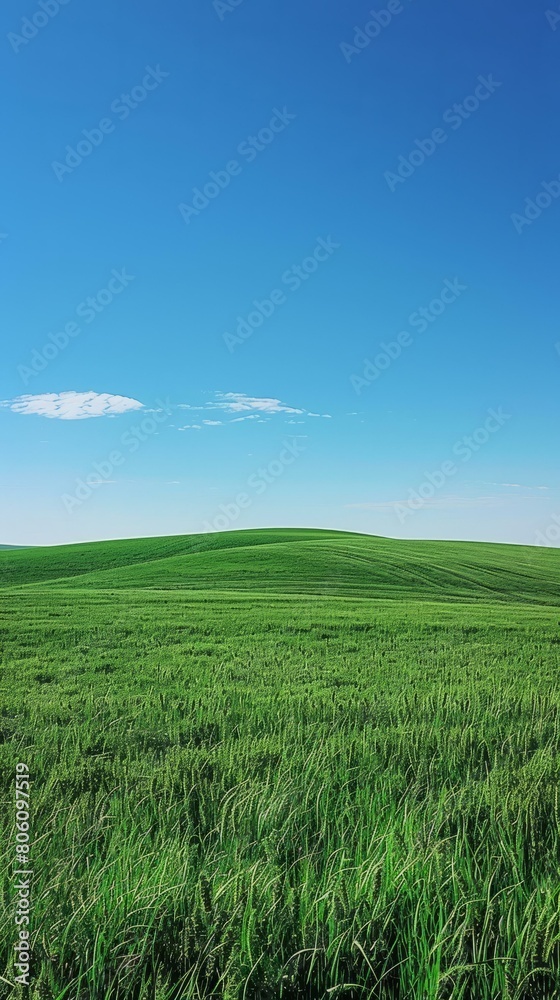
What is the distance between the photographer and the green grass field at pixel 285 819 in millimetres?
2471

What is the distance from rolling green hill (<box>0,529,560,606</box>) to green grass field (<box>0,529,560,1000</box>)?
63.4ft

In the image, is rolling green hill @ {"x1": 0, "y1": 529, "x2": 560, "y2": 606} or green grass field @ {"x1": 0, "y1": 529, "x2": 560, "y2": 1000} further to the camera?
rolling green hill @ {"x1": 0, "y1": 529, "x2": 560, "y2": 606}

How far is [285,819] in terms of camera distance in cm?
393

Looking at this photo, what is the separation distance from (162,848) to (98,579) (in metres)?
35.9

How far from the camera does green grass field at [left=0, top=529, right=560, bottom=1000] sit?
8.11 feet

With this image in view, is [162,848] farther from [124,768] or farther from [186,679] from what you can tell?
[186,679]

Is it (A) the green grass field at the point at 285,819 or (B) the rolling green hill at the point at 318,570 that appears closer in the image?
(A) the green grass field at the point at 285,819

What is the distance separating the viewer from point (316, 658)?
10.3 metres

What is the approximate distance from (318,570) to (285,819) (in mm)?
32880

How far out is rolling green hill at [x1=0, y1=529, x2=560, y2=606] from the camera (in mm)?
32188

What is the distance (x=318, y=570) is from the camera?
3666cm

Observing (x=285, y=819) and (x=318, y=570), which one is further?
(x=318, y=570)

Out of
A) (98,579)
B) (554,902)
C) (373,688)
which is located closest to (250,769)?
(554,902)

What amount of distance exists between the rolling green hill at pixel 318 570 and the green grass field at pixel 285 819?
19.3m
